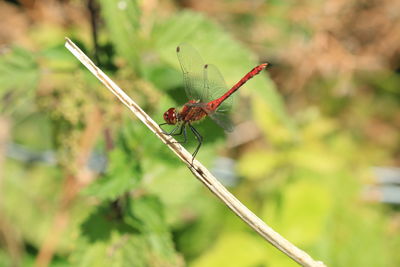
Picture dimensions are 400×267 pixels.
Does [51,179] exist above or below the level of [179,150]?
below

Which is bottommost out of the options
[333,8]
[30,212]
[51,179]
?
[30,212]

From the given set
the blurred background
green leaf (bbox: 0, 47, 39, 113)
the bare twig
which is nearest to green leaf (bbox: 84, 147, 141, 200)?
the blurred background

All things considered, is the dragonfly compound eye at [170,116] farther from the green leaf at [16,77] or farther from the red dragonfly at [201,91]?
the green leaf at [16,77]

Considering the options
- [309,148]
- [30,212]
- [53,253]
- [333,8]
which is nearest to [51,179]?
[30,212]

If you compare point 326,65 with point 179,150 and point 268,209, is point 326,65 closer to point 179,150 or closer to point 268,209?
point 268,209

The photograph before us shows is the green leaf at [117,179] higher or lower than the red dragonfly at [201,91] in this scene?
lower

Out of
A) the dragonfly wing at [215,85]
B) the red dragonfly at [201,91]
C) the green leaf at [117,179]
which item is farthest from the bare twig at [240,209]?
the dragonfly wing at [215,85]

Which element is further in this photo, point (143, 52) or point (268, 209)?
point (268, 209)

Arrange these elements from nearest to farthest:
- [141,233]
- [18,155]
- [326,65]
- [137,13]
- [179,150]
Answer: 1. [179,150]
2. [137,13]
3. [141,233]
4. [18,155]
5. [326,65]
